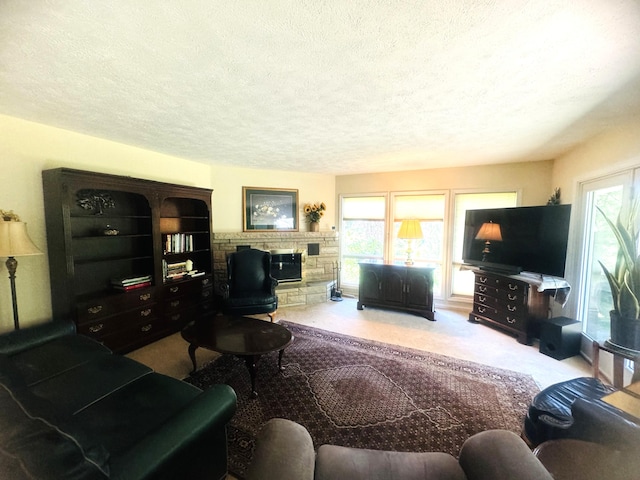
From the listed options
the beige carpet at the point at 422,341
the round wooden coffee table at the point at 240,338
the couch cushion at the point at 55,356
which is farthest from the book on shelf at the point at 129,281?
the round wooden coffee table at the point at 240,338

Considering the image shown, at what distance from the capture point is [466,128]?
8.38 feet

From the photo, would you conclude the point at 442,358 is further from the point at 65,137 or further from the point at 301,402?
the point at 65,137

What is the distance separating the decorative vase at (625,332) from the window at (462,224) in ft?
7.31

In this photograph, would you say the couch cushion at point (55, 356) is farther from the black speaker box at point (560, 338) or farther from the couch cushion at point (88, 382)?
the black speaker box at point (560, 338)

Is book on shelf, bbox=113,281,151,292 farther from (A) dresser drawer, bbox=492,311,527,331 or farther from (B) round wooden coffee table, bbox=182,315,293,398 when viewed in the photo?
(A) dresser drawer, bbox=492,311,527,331

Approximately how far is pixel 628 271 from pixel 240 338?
3087 millimetres

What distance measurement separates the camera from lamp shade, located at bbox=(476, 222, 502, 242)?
3.63m

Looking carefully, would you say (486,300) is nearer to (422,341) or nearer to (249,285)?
(422,341)

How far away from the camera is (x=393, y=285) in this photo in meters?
4.24

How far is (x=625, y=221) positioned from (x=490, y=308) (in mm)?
1924

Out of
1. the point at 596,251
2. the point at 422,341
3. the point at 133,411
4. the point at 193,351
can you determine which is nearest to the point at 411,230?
the point at 422,341

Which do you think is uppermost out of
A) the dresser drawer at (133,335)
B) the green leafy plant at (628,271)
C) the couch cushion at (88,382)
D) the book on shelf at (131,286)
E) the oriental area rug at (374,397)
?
the green leafy plant at (628,271)

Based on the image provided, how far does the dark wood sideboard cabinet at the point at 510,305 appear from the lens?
3.16 metres

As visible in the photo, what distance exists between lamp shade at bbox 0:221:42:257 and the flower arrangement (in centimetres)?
356
